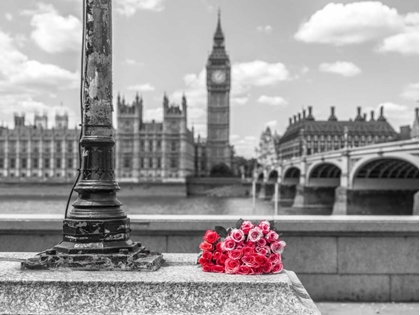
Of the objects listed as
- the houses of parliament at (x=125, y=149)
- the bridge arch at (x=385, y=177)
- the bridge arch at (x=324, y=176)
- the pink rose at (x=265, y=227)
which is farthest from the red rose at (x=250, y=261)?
the houses of parliament at (x=125, y=149)

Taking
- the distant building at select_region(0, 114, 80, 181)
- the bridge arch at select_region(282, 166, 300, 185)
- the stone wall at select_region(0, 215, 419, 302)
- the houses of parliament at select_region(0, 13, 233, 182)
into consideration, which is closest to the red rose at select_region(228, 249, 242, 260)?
the stone wall at select_region(0, 215, 419, 302)

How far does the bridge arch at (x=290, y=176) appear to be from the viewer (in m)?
70.2

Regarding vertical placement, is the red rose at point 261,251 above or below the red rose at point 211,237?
below

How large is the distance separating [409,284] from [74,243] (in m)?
3.46

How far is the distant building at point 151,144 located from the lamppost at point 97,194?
86594mm

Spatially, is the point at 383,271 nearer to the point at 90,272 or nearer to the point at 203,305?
the point at 203,305

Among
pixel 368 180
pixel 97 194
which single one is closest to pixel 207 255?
pixel 97 194

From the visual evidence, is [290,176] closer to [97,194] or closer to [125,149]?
[125,149]

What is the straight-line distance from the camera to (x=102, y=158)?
11.6 ft

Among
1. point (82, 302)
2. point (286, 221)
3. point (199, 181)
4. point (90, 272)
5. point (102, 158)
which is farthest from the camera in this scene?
point (199, 181)

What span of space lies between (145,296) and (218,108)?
10661cm

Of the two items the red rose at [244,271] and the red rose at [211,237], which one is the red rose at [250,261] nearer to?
the red rose at [244,271]

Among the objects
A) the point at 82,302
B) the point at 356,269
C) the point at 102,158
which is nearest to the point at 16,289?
the point at 82,302

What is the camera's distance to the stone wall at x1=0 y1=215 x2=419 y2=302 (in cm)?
532
